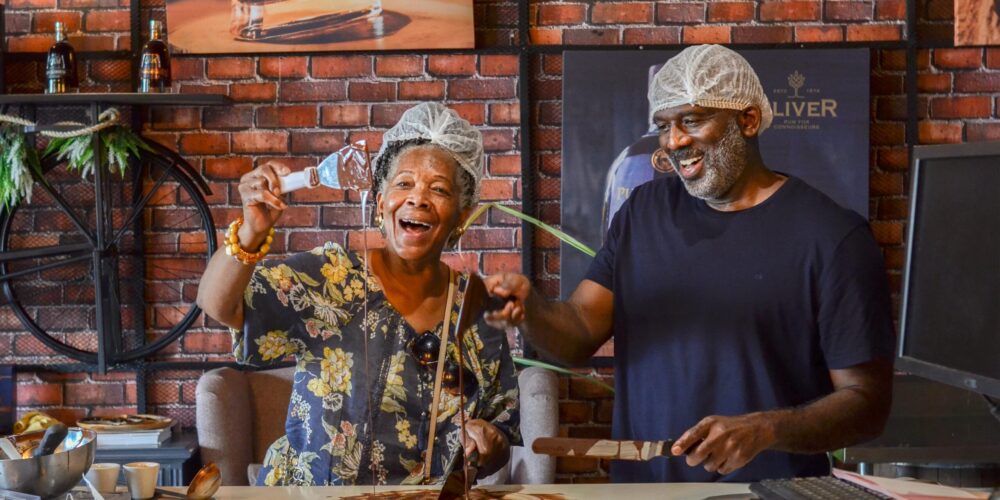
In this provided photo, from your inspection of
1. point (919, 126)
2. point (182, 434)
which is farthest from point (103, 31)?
point (919, 126)

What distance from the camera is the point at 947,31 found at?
3.86 metres

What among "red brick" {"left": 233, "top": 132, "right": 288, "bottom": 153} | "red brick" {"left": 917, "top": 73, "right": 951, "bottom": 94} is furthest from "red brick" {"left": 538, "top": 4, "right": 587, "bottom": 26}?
"red brick" {"left": 917, "top": 73, "right": 951, "bottom": 94}

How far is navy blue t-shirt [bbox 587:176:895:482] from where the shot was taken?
215 centimetres

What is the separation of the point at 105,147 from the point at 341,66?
2.72 ft

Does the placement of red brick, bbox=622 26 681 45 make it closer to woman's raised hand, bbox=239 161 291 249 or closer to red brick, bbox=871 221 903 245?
red brick, bbox=871 221 903 245

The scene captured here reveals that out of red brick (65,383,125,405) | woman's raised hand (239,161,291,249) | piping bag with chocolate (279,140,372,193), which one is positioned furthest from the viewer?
red brick (65,383,125,405)

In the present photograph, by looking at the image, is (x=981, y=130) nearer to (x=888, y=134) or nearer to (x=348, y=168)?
(x=888, y=134)

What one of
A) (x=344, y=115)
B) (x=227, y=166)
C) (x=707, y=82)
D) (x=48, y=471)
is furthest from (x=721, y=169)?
(x=227, y=166)

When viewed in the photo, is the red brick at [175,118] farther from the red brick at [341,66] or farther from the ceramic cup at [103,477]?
the ceramic cup at [103,477]

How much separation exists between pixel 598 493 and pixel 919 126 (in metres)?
2.43

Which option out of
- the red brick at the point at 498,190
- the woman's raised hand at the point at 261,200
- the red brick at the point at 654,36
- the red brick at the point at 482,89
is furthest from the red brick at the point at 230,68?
the woman's raised hand at the point at 261,200

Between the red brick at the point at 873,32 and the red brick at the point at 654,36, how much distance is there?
60cm

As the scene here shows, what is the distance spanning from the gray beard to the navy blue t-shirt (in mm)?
52

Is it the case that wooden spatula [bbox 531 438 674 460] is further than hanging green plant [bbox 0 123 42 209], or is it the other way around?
hanging green plant [bbox 0 123 42 209]
